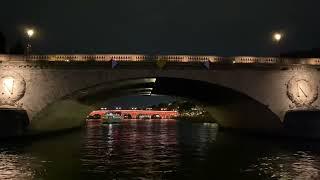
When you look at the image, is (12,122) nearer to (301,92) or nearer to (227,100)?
(227,100)

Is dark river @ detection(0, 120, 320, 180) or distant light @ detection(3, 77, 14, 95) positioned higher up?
distant light @ detection(3, 77, 14, 95)

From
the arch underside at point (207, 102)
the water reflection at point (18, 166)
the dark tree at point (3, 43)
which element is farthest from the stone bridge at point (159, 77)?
the dark tree at point (3, 43)

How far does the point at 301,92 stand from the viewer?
2527 inches

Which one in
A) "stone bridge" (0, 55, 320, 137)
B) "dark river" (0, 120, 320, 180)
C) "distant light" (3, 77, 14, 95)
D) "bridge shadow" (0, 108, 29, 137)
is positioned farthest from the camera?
"stone bridge" (0, 55, 320, 137)

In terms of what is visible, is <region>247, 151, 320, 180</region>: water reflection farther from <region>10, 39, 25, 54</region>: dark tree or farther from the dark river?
<region>10, 39, 25, 54</region>: dark tree

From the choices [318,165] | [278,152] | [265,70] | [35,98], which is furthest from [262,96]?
[318,165]

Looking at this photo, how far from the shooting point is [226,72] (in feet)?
205

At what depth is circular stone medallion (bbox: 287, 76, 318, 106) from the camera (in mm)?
64062

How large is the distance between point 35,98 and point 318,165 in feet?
121

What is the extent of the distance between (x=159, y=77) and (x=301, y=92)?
17.3 meters

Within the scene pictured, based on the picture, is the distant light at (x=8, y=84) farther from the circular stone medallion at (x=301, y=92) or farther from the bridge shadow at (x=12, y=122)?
the circular stone medallion at (x=301, y=92)

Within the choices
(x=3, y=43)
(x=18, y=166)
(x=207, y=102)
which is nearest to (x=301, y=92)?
(x=207, y=102)

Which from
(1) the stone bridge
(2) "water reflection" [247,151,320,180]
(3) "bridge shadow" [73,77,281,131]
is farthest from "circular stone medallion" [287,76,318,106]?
(2) "water reflection" [247,151,320,180]

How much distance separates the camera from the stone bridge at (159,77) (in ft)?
198
